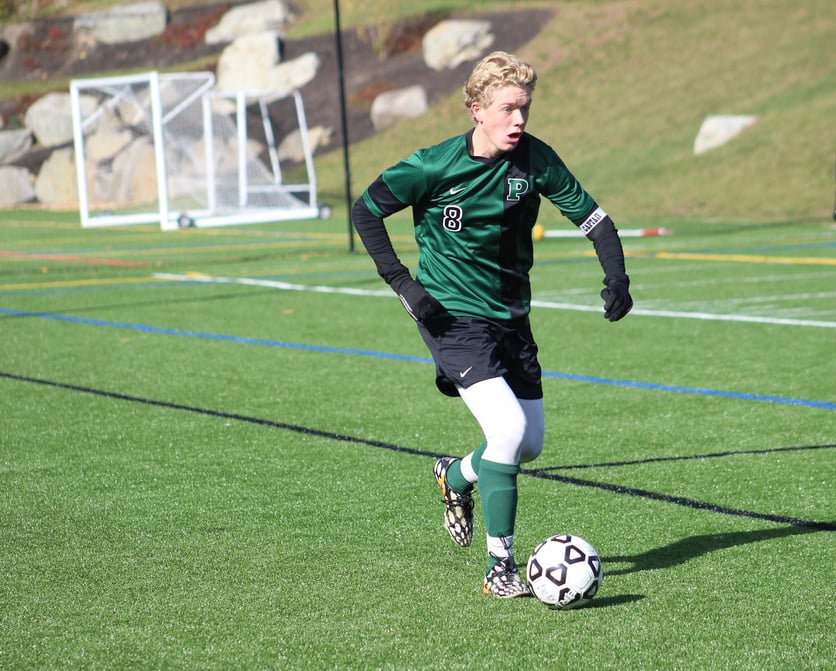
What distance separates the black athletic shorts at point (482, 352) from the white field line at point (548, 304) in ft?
23.1

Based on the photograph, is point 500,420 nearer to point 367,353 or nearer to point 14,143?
point 367,353

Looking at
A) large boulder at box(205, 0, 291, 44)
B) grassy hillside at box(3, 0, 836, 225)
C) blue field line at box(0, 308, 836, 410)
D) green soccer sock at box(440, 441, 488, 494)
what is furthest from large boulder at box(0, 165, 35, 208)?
green soccer sock at box(440, 441, 488, 494)

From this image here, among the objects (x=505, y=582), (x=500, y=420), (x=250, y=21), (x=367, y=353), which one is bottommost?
(x=250, y=21)

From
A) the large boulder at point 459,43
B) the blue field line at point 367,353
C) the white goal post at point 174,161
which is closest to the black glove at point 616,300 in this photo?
the blue field line at point 367,353

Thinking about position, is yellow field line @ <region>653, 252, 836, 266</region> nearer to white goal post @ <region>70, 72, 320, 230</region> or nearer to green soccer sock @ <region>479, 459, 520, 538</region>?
white goal post @ <region>70, 72, 320, 230</region>

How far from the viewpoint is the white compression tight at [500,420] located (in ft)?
14.7

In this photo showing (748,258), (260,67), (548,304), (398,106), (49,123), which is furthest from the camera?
(260,67)

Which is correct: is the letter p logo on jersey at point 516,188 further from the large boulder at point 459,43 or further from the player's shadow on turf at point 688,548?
the large boulder at point 459,43

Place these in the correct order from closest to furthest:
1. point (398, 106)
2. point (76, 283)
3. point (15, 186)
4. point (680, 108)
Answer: point (76, 283) < point (680, 108) < point (15, 186) < point (398, 106)

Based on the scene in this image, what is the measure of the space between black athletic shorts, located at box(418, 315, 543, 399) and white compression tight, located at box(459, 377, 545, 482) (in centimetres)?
4

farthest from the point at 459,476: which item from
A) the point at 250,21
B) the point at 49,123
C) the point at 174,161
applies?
the point at 250,21

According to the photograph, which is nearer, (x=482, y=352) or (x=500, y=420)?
(x=500, y=420)

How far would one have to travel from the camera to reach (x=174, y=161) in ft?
92.3

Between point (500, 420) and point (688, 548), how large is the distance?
104 centimetres
